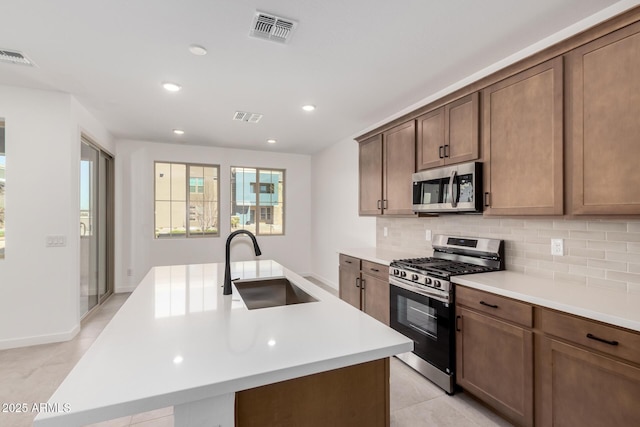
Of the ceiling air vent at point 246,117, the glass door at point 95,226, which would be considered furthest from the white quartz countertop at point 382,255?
the glass door at point 95,226

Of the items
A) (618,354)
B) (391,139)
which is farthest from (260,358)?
(391,139)

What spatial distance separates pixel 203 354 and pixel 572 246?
243 centimetres

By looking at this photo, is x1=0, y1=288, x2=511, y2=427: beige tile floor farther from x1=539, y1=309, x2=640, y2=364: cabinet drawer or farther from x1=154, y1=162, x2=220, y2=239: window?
x1=154, y1=162, x2=220, y2=239: window

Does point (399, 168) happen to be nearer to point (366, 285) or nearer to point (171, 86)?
point (366, 285)

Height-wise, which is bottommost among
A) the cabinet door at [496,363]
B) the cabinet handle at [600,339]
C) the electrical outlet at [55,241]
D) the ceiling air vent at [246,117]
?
the cabinet door at [496,363]

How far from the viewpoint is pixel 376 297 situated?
3254mm

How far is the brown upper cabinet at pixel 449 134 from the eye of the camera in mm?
2514

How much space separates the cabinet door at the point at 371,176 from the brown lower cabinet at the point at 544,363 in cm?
176

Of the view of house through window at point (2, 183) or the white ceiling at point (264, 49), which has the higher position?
the white ceiling at point (264, 49)

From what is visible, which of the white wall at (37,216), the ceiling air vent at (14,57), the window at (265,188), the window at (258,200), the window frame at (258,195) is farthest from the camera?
the window at (265,188)

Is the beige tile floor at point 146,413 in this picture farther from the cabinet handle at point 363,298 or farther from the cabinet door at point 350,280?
the cabinet door at point 350,280

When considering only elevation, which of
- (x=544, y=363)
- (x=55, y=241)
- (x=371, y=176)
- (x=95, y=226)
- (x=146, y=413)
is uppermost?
(x=371, y=176)

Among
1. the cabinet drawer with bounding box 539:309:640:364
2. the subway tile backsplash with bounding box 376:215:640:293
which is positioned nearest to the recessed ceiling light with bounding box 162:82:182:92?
the subway tile backsplash with bounding box 376:215:640:293

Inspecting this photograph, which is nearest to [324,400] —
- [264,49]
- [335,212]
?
[264,49]
